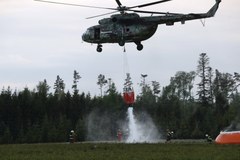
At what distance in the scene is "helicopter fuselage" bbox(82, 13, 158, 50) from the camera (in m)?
51.7

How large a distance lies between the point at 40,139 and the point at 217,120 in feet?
99.8

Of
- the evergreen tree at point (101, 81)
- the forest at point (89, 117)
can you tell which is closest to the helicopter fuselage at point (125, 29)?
the forest at point (89, 117)

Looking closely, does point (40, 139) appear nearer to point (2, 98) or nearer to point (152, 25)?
point (2, 98)

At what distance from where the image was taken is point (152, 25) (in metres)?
51.6

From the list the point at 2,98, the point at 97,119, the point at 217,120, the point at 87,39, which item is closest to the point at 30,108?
the point at 2,98

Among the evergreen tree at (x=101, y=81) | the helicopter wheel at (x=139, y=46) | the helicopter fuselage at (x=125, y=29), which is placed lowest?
the helicopter wheel at (x=139, y=46)

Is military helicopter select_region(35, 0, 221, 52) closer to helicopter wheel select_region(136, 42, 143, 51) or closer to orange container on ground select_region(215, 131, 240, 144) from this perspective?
helicopter wheel select_region(136, 42, 143, 51)

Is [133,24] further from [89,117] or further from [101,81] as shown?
[101,81]

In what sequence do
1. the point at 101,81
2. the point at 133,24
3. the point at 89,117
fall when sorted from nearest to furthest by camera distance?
the point at 133,24 → the point at 89,117 → the point at 101,81

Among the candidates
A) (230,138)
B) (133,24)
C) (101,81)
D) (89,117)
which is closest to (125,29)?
(133,24)

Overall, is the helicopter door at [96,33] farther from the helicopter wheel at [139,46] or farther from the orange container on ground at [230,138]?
the orange container on ground at [230,138]

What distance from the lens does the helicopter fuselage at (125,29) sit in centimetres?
5169

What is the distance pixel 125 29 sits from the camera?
52.2 meters

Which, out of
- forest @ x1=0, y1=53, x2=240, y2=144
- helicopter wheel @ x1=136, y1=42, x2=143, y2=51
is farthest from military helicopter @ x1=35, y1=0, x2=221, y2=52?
forest @ x1=0, y1=53, x2=240, y2=144
